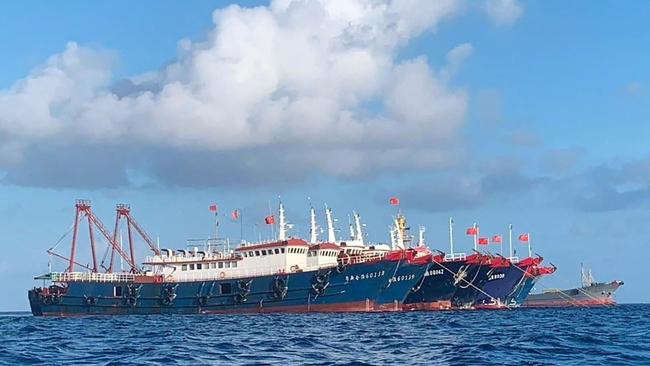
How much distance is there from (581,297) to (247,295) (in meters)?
75.3

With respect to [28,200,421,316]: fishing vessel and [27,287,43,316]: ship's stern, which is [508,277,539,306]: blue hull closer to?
[28,200,421,316]: fishing vessel

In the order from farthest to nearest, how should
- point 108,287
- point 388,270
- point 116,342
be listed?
point 108,287 < point 388,270 < point 116,342

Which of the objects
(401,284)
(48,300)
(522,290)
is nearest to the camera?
(401,284)

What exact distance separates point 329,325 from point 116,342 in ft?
58.5

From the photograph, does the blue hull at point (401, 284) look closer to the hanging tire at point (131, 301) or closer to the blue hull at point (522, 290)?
the blue hull at point (522, 290)

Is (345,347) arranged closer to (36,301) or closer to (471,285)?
(471,285)

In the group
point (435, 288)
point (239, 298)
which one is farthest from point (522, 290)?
point (239, 298)

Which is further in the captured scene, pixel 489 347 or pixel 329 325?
pixel 329 325

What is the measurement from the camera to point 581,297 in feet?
474

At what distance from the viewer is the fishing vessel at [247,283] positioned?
86.4 meters

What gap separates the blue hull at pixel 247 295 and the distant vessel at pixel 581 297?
2568 inches

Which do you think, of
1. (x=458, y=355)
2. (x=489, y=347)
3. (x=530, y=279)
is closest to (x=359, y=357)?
(x=458, y=355)

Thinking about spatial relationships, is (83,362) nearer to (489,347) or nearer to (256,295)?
(489,347)

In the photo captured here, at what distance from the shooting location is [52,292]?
10694cm
